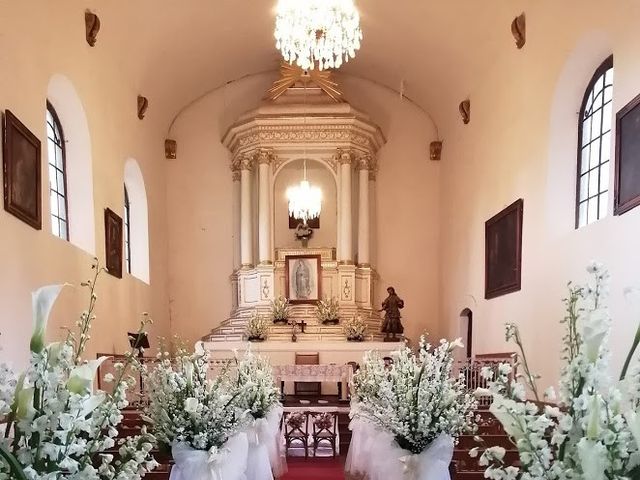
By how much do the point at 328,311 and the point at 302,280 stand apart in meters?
1.03

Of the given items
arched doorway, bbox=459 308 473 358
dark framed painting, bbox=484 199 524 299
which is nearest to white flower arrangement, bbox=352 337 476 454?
dark framed painting, bbox=484 199 524 299

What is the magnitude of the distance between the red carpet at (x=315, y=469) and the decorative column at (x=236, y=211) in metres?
6.69

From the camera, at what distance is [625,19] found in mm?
6840

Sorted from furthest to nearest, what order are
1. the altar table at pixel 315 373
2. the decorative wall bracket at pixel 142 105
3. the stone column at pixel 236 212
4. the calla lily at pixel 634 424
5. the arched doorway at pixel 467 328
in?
the stone column at pixel 236 212, the arched doorway at pixel 467 328, the decorative wall bracket at pixel 142 105, the altar table at pixel 315 373, the calla lily at pixel 634 424

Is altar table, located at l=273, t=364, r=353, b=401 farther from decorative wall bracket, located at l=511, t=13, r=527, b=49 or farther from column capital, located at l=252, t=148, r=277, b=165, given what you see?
decorative wall bracket, located at l=511, t=13, r=527, b=49

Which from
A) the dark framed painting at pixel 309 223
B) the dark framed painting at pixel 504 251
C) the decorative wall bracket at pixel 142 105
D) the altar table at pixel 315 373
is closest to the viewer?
the dark framed painting at pixel 504 251

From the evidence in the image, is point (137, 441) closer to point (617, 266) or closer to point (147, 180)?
point (617, 266)

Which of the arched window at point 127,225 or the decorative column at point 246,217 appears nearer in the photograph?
the arched window at point 127,225

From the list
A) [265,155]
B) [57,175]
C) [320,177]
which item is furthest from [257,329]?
[57,175]

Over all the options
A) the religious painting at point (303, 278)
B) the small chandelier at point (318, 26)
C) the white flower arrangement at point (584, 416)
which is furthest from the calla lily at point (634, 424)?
the religious painting at point (303, 278)

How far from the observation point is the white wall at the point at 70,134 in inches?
259

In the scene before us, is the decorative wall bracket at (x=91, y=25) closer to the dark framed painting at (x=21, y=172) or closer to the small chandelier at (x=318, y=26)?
the dark framed painting at (x=21, y=172)

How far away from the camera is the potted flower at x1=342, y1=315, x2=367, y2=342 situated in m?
13.2

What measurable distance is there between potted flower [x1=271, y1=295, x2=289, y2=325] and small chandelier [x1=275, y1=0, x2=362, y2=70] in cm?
664
